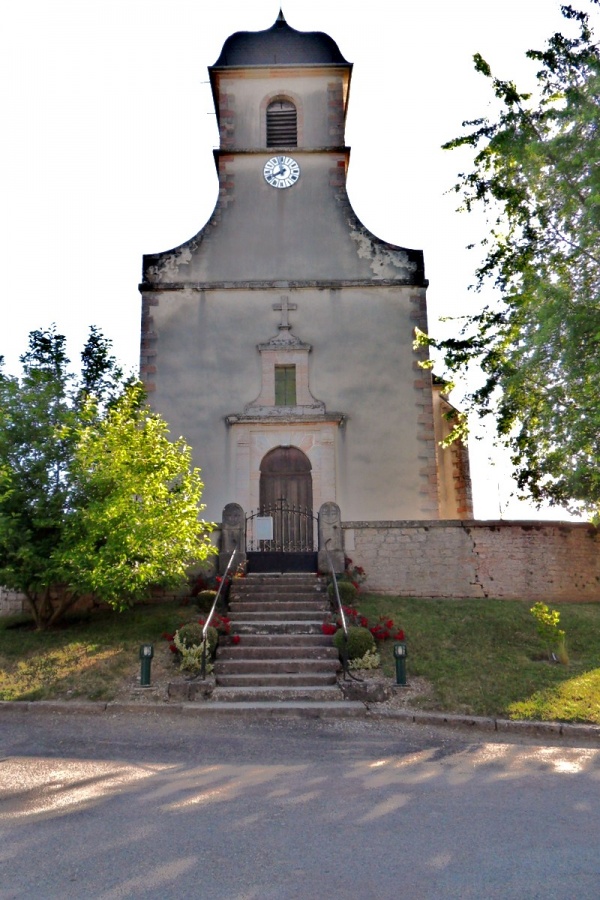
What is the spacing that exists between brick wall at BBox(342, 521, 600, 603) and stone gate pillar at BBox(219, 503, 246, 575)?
1984 millimetres

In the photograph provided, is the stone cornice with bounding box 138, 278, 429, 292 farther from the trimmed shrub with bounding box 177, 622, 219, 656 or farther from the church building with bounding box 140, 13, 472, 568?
the trimmed shrub with bounding box 177, 622, 219, 656

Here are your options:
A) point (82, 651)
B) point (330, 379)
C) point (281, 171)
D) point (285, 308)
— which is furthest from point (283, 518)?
point (281, 171)

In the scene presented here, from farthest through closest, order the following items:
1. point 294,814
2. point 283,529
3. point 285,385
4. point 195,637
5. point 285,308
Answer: point 285,308, point 285,385, point 283,529, point 195,637, point 294,814

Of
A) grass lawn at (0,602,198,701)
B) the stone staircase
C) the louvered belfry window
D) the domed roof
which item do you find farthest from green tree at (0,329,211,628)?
the domed roof

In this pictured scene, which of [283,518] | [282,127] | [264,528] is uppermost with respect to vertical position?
[282,127]

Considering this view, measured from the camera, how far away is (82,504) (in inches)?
457

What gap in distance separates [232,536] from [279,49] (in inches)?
558

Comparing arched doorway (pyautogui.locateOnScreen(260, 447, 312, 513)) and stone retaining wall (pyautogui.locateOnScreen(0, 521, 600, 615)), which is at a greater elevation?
arched doorway (pyautogui.locateOnScreen(260, 447, 312, 513))

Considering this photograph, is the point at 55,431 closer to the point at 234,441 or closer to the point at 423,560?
the point at 234,441

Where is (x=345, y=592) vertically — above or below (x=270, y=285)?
below

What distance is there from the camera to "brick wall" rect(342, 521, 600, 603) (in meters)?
13.4

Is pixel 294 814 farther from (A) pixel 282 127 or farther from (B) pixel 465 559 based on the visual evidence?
(A) pixel 282 127

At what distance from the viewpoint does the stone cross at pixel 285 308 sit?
17344 mm

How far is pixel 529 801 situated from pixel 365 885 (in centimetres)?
210
